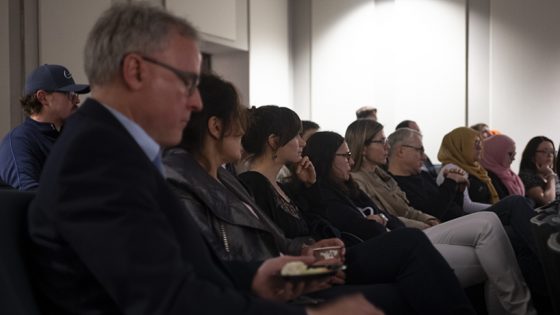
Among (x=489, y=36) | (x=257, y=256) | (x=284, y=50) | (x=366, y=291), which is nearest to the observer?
(x=257, y=256)

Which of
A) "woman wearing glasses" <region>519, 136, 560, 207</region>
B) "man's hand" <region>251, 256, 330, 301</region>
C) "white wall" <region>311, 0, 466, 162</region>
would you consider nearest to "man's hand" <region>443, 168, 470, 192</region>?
"woman wearing glasses" <region>519, 136, 560, 207</region>

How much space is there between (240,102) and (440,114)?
5.56 metres

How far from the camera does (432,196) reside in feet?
12.7

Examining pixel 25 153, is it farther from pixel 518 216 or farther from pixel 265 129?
pixel 518 216

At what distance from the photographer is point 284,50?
7.64m

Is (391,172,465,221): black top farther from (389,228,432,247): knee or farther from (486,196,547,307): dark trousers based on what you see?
(389,228,432,247): knee

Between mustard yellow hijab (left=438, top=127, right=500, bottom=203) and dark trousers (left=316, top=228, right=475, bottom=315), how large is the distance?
2604 millimetres

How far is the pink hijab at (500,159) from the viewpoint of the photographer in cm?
492

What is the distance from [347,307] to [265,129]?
1593 millimetres

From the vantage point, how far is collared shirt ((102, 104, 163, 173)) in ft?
3.61

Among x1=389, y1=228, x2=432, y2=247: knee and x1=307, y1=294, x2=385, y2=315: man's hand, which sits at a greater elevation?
x1=307, y1=294, x2=385, y2=315: man's hand

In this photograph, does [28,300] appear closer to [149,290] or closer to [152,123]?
[149,290]

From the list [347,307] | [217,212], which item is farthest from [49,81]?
[347,307]

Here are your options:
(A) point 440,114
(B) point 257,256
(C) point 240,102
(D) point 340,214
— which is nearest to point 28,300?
(B) point 257,256
